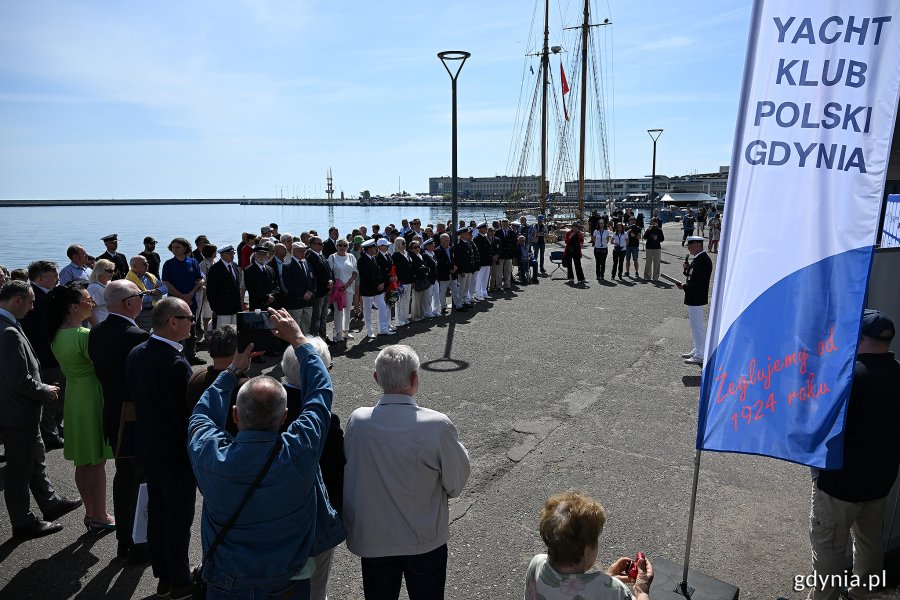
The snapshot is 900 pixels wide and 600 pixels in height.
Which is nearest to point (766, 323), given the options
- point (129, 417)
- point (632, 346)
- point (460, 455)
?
point (460, 455)

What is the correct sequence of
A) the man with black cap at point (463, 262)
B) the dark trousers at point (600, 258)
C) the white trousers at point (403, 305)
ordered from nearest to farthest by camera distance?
1. the white trousers at point (403, 305)
2. the man with black cap at point (463, 262)
3. the dark trousers at point (600, 258)

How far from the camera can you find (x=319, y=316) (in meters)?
10.9

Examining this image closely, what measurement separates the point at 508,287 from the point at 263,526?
49.6 feet

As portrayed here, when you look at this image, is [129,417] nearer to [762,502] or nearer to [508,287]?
[762,502]

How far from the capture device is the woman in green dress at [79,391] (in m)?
4.41

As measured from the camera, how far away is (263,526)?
2.43 m

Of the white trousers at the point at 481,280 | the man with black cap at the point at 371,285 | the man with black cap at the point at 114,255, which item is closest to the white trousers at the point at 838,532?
the man with black cap at the point at 371,285

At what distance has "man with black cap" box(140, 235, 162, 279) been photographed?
1055 cm

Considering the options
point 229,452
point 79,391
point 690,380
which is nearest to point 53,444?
point 79,391

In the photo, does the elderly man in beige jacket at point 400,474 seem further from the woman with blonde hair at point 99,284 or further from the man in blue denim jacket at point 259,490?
the woman with blonde hair at point 99,284

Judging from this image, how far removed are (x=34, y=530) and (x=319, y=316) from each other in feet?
21.5

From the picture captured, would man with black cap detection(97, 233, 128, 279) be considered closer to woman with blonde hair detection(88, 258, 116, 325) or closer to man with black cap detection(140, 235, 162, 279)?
man with black cap detection(140, 235, 162, 279)

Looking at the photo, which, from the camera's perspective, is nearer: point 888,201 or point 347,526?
point 347,526

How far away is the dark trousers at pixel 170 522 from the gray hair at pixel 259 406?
1583 mm
